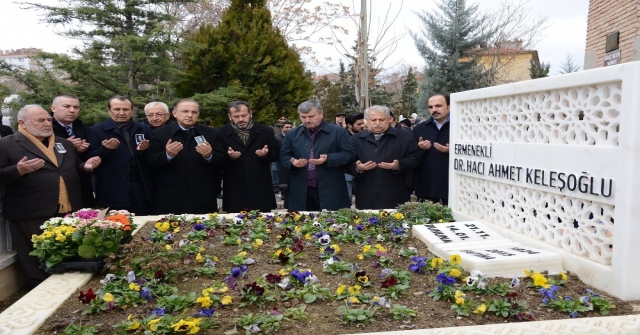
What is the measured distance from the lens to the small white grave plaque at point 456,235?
4184mm

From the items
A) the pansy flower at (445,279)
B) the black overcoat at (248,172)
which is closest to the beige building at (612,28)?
the black overcoat at (248,172)

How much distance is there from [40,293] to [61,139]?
7.31 ft

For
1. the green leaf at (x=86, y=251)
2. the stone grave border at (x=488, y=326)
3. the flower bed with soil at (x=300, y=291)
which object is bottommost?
the flower bed with soil at (x=300, y=291)

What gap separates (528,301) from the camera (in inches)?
117

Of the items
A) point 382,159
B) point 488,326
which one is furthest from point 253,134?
point 488,326

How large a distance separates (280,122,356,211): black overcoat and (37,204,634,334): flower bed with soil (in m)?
1.20

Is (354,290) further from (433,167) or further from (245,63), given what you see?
(245,63)

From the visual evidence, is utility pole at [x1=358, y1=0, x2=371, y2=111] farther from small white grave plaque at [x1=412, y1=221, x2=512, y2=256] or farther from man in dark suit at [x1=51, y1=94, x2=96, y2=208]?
small white grave plaque at [x1=412, y1=221, x2=512, y2=256]

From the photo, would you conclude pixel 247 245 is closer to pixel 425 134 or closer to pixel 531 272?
pixel 531 272

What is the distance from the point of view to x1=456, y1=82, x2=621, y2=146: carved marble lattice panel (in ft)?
10.6

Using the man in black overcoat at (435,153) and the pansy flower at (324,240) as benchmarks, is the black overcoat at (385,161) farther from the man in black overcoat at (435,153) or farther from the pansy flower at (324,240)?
the pansy flower at (324,240)

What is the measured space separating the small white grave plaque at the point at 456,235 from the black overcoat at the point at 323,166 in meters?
1.37

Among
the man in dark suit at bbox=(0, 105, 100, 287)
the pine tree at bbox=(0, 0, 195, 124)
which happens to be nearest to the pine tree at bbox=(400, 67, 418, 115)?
the pine tree at bbox=(0, 0, 195, 124)

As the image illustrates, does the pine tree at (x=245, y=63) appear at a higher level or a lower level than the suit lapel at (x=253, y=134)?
higher
